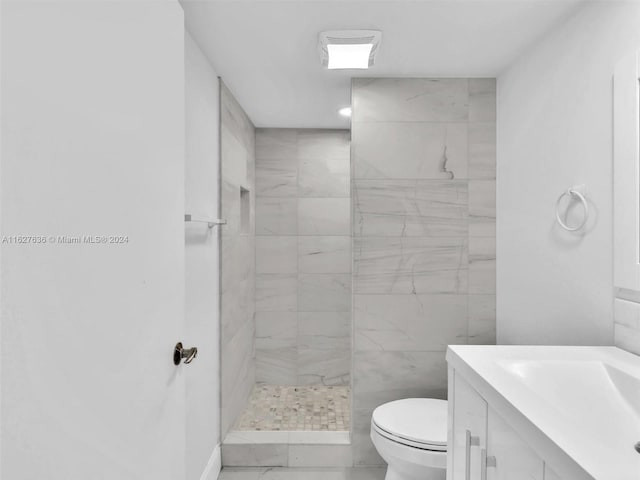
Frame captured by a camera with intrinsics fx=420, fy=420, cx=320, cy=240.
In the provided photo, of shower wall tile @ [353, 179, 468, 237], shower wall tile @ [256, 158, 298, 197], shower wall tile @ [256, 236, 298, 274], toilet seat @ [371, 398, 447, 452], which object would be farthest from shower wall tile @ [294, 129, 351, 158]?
toilet seat @ [371, 398, 447, 452]

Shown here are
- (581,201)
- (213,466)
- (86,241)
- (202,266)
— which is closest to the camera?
(86,241)

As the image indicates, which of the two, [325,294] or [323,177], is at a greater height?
[323,177]

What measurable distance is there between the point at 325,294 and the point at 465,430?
2.21 metres

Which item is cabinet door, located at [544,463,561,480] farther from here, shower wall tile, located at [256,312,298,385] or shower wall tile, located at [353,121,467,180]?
shower wall tile, located at [256,312,298,385]

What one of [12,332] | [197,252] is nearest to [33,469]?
[12,332]

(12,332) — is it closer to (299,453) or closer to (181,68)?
(181,68)

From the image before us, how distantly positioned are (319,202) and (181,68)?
2.23 metres

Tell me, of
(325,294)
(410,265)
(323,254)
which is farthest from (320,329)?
(410,265)

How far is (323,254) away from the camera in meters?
3.45

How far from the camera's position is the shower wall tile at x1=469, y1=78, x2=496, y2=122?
2357 mm

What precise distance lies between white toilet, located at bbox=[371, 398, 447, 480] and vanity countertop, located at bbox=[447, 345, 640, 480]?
568 millimetres

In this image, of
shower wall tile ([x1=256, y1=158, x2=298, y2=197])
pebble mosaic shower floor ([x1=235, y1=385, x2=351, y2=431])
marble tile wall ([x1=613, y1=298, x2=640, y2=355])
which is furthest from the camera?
shower wall tile ([x1=256, y1=158, x2=298, y2=197])

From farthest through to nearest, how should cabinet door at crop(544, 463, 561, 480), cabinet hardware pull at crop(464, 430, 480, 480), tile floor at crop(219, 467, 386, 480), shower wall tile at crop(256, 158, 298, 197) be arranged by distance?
shower wall tile at crop(256, 158, 298, 197) < tile floor at crop(219, 467, 386, 480) < cabinet hardware pull at crop(464, 430, 480, 480) < cabinet door at crop(544, 463, 561, 480)

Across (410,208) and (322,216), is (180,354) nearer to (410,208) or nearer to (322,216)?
(410,208)
